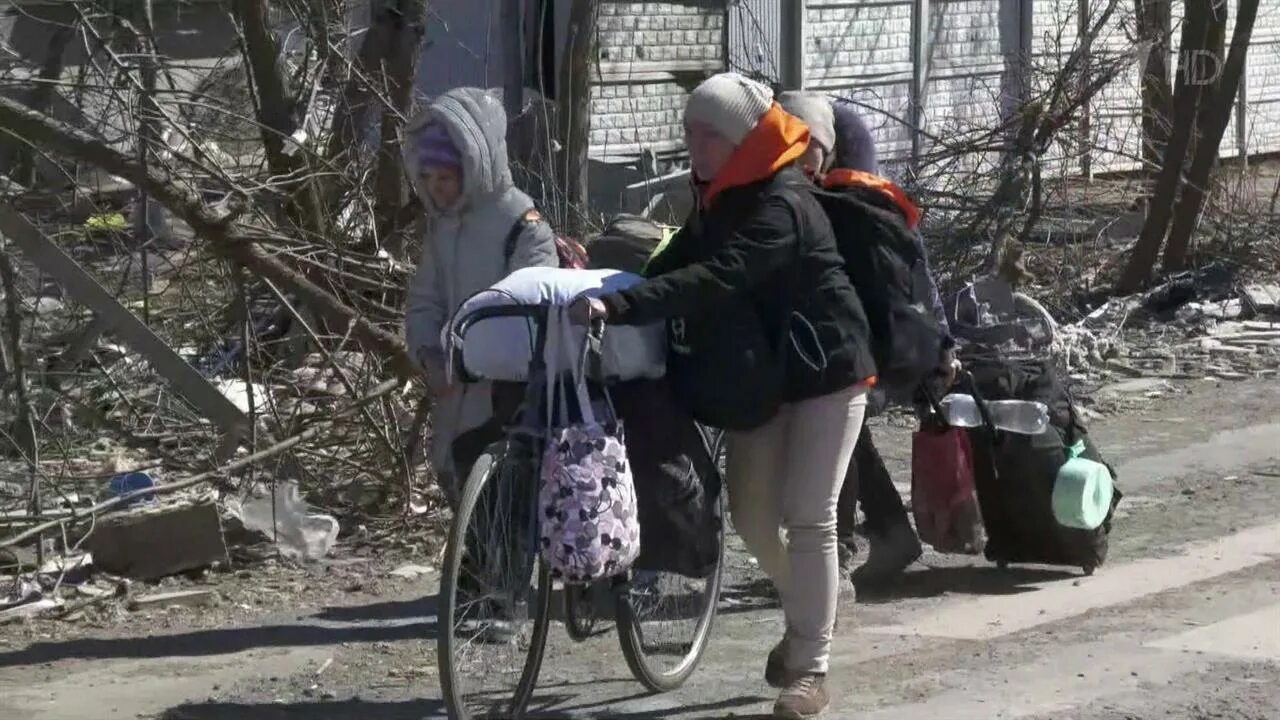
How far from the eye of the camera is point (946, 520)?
667 centimetres

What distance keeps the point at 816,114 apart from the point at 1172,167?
7.99m

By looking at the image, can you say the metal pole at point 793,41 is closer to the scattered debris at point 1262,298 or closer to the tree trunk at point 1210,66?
the tree trunk at point 1210,66

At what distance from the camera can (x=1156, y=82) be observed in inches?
560

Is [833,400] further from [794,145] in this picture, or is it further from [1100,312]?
[1100,312]

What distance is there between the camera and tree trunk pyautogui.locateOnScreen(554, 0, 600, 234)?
1092cm

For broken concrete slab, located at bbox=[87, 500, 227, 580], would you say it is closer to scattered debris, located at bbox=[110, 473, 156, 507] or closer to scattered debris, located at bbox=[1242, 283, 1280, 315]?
scattered debris, located at bbox=[110, 473, 156, 507]

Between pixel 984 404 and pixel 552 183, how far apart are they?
11.4 feet

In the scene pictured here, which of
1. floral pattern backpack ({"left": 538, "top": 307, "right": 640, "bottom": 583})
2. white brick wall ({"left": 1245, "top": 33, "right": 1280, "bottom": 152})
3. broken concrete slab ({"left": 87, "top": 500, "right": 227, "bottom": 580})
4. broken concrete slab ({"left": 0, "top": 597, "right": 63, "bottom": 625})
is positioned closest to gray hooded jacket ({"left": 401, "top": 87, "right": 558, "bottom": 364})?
floral pattern backpack ({"left": 538, "top": 307, "right": 640, "bottom": 583})

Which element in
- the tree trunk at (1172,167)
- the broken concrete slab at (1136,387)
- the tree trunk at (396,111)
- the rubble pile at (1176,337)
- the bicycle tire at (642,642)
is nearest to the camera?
the bicycle tire at (642,642)

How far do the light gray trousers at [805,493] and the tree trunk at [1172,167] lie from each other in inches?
323

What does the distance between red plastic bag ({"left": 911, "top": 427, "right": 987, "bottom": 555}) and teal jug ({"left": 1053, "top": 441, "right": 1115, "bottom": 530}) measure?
296 mm

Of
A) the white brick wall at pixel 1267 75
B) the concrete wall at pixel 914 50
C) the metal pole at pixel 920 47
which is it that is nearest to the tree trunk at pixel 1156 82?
the concrete wall at pixel 914 50

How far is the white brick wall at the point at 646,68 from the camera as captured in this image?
57.4 ft

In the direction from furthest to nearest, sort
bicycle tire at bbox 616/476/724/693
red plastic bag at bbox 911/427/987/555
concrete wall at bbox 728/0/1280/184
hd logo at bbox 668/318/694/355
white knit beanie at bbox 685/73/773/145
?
concrete wall at bbox 728/0/1280/184 → red plastic bag at bbox 911/427/987/555 → bicycle tire at bbox 616/476/724/693 → hd logo at bbox 668/318/694/355 → white knit beanie at bbox 685/73/773/145
